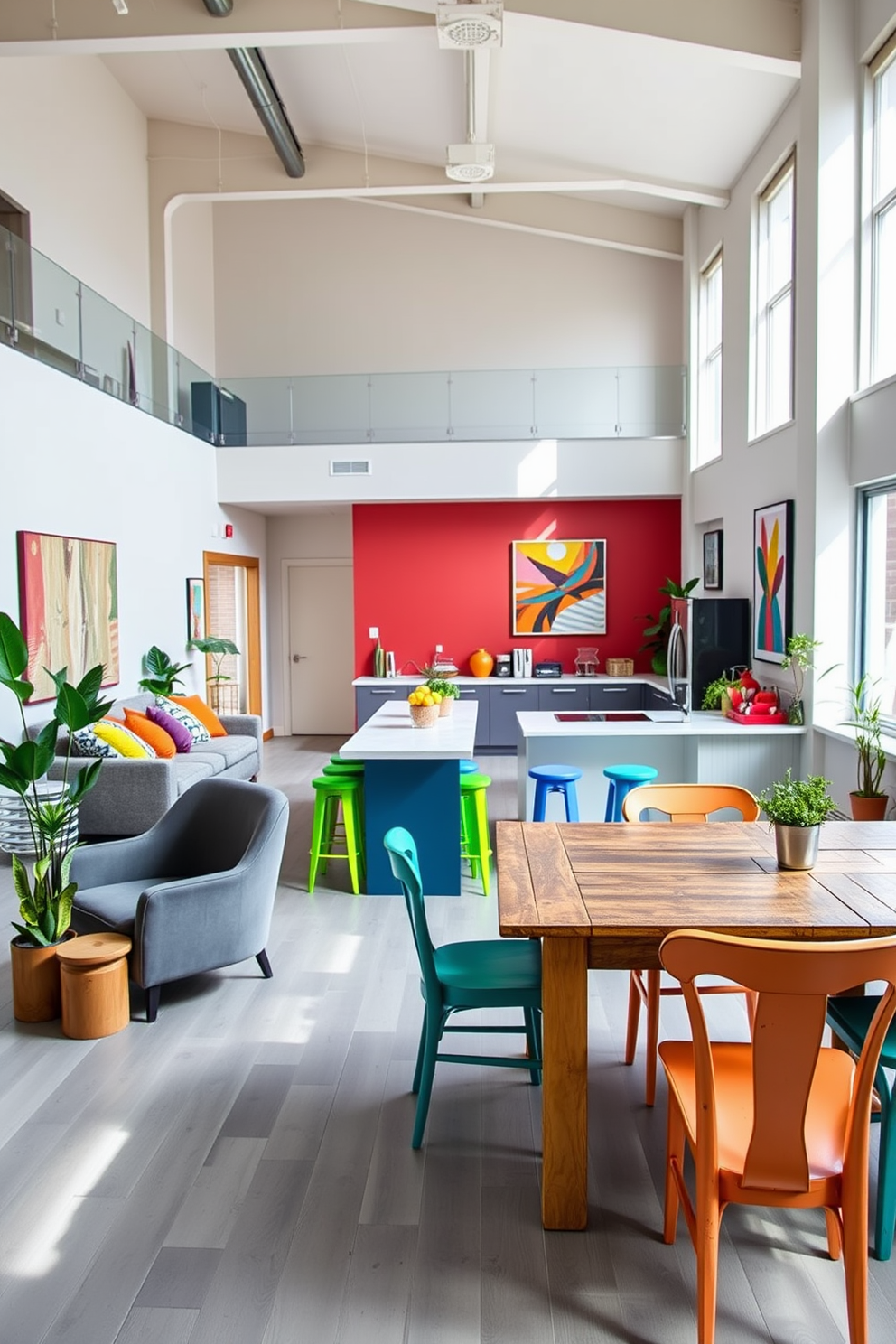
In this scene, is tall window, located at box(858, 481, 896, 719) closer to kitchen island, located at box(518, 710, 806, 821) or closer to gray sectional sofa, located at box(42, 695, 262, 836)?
kitchen island, located at box(518, 710, 806, 821)

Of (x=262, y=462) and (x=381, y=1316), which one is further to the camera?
(x=262, y=462)

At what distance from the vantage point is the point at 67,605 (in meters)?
6.64

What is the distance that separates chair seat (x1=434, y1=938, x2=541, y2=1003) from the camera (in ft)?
9.12

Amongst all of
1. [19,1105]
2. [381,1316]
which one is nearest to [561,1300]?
[381,1316]

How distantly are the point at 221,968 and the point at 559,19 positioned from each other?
18.3 feet

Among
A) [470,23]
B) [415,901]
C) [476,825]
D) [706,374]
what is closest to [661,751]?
[476,825]

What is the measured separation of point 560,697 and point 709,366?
351 centimetres

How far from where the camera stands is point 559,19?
5.64 meters

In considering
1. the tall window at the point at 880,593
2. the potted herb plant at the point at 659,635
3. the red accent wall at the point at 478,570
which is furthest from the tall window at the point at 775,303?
the red accent wall at the point at 478,570

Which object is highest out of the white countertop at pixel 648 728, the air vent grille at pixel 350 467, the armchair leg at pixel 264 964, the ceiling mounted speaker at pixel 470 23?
the ceiling mounted speaker at pixel 470 23

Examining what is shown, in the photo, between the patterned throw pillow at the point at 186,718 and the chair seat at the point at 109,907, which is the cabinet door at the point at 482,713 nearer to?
the patterned throw pillow at the point at 186,718

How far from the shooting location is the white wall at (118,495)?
597 cm

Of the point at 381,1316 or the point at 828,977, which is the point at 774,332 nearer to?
the point at 828,977

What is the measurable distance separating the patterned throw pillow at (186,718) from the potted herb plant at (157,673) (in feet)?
0.92
